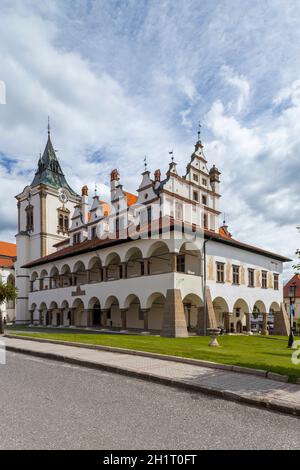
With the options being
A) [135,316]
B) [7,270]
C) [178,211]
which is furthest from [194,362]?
[7,270]

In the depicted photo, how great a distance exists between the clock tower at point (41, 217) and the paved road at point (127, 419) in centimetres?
4078

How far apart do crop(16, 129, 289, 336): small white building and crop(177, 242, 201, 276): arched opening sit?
0.27 ft

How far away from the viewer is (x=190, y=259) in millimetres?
29547

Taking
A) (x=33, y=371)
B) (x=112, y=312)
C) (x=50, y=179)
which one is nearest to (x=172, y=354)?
(x=33, y=371)

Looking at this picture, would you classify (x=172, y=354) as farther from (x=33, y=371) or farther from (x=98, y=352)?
(x=33, y=371)

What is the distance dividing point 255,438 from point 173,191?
2697 cm

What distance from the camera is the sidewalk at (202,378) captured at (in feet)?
24.0

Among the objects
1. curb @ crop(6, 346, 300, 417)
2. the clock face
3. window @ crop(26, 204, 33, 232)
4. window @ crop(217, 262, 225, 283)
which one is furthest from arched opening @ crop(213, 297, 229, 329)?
window @ crop(26, 204, 33, 232)

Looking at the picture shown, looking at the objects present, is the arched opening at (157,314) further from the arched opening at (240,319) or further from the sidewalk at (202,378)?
the sidewalk at (202,378)

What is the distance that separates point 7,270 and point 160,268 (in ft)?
134

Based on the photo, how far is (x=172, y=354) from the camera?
1245 centimetres

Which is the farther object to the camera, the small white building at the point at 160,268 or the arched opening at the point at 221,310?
the arched opening at the point at 221,310

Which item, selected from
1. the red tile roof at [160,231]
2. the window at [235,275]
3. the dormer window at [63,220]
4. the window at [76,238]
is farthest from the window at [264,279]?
the dormer window at [63,220]

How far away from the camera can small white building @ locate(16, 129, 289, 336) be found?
88.1 ft
